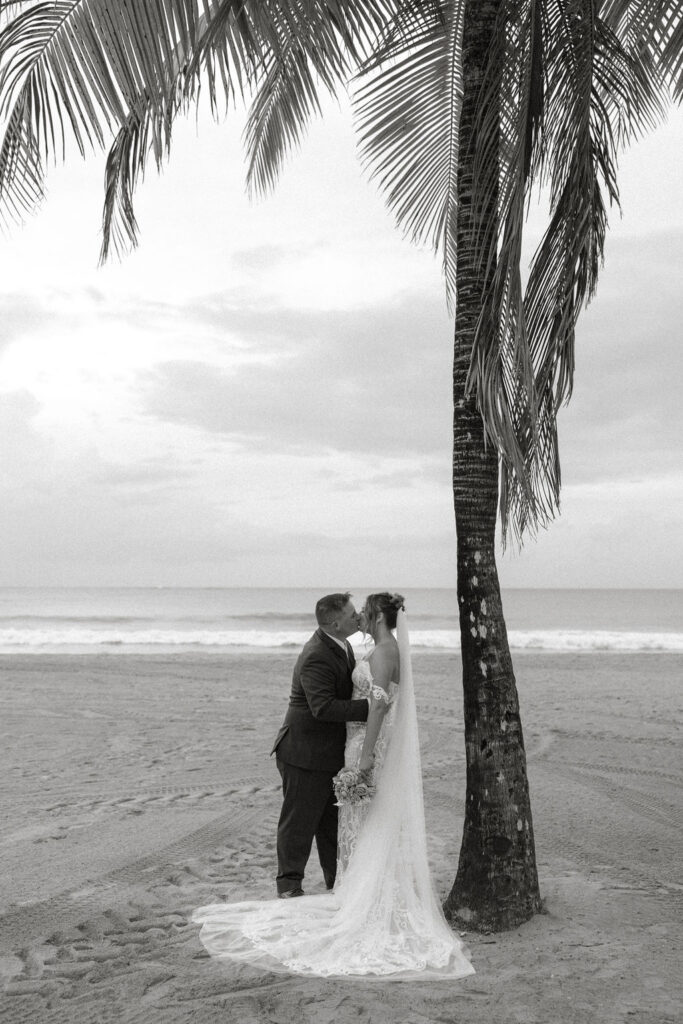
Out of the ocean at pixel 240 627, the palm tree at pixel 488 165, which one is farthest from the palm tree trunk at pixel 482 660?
the ocean at pixel 240 627

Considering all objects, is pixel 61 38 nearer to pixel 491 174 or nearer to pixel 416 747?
pixel 491 174

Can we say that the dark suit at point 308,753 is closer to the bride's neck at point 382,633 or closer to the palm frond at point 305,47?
the bride's neck at point 382,633

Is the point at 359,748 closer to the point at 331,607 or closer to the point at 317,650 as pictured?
the point at 317,650

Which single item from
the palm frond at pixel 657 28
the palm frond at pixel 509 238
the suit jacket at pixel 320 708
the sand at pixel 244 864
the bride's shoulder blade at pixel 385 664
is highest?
the palm frond at pixel 657 28

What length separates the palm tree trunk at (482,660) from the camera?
5.09m

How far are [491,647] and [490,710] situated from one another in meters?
0.38

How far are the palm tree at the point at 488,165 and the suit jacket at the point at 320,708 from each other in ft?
2.64

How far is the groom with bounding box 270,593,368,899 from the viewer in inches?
212

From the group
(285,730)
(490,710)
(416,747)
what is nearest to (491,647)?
(490,710)

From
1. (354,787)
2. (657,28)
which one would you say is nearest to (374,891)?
(354,787)

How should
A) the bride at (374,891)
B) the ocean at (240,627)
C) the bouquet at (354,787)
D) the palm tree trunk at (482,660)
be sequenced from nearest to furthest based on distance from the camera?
1. the bride at (374,891)
2. the palm tree trunk at (482,660)
3. the bouquet at (354,787)
4. the ocean at (240,627)

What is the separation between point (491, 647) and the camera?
16.7 feet

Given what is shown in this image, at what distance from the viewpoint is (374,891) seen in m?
4.97

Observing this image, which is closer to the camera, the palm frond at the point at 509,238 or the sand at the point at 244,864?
the sand at the point at 244,864
